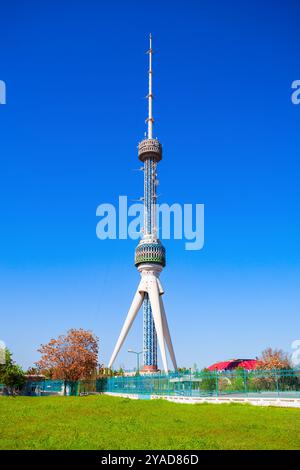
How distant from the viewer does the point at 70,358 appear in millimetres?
59781

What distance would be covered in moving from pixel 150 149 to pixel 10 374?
50028 mm

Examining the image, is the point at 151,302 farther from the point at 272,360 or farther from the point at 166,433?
the point at 166,433

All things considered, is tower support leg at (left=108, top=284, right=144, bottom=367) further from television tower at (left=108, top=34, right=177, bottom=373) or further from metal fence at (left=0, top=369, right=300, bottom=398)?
metal fence at (left=0, top=369, right=300, bottom=398)

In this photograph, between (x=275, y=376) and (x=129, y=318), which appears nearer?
(x=275, y=376)

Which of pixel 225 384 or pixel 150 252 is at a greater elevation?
pixel 150 252

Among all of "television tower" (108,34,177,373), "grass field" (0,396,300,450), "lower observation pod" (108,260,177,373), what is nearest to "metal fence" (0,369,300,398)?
"grass field" (0,396,300,450)

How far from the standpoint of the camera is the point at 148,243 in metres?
81.7

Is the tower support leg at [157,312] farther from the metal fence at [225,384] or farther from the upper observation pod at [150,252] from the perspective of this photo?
the metal fence at [225,384]

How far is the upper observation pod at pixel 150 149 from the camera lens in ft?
286

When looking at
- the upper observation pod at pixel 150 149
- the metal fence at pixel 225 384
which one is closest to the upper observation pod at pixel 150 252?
the upper observation pod at pixel 150 149

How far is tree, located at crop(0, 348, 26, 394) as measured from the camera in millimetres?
56094

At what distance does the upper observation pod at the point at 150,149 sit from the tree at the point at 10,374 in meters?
47.4

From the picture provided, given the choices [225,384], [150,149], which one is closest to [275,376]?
[225,384]

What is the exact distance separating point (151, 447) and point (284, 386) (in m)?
26.6
